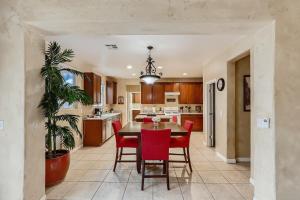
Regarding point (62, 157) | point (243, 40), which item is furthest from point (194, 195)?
point (243, 40)

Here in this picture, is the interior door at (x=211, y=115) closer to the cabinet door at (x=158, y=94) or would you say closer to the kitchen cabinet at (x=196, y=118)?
the kitchen cabinet at (x=196, y=118)

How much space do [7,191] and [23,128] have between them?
76 centimetres

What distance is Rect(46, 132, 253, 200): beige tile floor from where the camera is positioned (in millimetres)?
2859

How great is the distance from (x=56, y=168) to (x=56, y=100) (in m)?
1.14

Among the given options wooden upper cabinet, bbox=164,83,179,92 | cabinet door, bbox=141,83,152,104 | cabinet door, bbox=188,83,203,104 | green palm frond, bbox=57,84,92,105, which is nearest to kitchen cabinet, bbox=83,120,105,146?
green palm frond, bbox=57,84,92,105

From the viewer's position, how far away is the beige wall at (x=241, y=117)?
4.30 meters

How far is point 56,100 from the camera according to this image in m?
2.72

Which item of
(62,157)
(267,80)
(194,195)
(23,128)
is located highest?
(267,80)

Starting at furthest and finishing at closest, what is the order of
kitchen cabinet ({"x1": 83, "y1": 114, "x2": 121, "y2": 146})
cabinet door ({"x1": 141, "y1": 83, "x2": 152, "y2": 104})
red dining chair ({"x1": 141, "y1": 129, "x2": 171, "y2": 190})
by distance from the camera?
1. cabinet door ({"x1": 141, "y1": 83, "x2": 152, "y2": 104})
2. kitchen cabinet ({"x1": 83, "y1": 114, "x2": 121, "y2": 146})
3. red dining chair ({"x1": 141, "y1": 129, "x2": 171, "y2": 190})

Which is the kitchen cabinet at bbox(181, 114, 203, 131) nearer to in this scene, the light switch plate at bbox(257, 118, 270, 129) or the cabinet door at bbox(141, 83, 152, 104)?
the cabinet door at bbox(141, 83, 152, 104)

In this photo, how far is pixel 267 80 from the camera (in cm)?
232

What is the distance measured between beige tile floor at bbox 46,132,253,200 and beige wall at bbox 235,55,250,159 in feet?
1.11

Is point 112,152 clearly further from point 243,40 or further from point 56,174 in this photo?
Result: point 243,40

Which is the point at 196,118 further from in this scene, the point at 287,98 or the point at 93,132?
the point at 287,98
